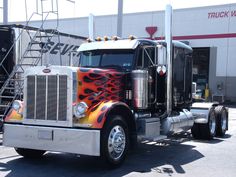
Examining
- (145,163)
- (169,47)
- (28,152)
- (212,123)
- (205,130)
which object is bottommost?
(145,163)

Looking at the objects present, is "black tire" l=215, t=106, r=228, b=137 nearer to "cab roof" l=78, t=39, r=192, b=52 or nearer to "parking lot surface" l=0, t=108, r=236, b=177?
"parking lot surface" l=0, t=108, r=236, b=177

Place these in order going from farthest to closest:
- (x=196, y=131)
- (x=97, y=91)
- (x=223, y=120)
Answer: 1. (x=223, y=120)
2. (x=196, y=131)
3. (x=97, y=91)

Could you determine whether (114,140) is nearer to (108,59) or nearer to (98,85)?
(98,85)

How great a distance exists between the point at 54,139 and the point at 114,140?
112 centimetres

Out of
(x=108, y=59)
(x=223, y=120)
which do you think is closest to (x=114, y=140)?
(x=108, y=59)

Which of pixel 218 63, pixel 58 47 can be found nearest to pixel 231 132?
pixel 58 47

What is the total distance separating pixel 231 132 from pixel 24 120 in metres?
8.29

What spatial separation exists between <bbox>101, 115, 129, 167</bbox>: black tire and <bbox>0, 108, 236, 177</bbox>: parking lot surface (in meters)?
Result: 0.21

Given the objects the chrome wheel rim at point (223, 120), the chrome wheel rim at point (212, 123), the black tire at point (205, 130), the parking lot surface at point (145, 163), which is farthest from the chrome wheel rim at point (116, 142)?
the chrome wheel rim at point (223, 120)

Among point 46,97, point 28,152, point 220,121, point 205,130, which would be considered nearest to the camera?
point 46,97

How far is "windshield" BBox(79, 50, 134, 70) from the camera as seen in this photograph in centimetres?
900

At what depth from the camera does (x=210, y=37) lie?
105ft

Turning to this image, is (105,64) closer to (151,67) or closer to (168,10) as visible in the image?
(151,67)

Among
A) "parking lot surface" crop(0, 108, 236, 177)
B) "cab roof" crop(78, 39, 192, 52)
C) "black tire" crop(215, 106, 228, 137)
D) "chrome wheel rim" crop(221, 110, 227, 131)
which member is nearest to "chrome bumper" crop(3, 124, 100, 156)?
"parking lot surface" crop(0, 108, 236, 177)
